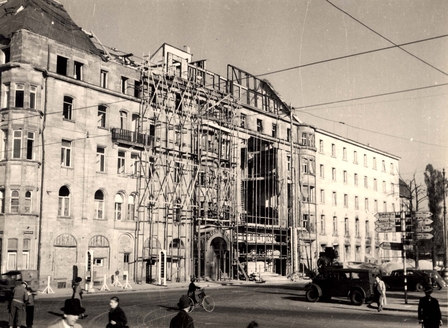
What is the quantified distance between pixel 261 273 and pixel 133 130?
1804 centimetres

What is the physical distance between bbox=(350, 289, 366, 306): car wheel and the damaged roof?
2697cm

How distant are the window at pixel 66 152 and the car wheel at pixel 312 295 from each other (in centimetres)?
2015

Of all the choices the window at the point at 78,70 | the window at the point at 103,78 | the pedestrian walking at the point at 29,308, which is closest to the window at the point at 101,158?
the window at the point at 103,78

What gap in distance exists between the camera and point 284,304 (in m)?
26.3

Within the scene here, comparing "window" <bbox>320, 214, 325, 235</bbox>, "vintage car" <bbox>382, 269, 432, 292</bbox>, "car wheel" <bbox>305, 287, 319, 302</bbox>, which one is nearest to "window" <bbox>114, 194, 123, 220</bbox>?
"car wheel" <bbox>305, 287, 319, 302</bbox>

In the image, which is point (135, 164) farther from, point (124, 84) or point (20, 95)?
point (20, 95)

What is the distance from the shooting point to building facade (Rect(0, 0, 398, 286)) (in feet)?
118

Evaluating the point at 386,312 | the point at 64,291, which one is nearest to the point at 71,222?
the point at 64,291

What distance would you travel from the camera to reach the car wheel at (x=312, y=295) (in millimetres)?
27672

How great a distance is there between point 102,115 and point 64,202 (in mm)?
7663

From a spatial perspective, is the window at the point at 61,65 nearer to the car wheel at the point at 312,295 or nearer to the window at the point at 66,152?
the window at the point at 66,152

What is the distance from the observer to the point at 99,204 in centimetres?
4044

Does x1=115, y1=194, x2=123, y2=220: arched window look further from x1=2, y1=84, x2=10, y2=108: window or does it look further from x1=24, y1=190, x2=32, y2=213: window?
x1=2, y1=84, x2=10, y2=108: window

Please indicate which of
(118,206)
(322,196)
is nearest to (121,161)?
(118,206)
